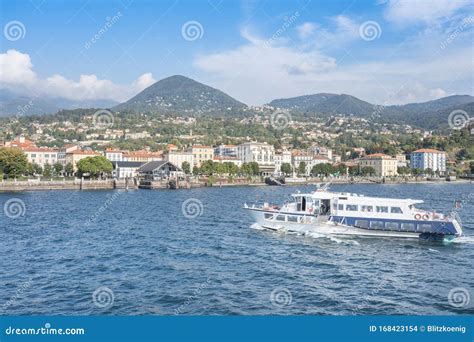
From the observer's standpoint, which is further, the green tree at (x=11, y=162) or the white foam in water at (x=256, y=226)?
the green tree at (x=11, y=162)

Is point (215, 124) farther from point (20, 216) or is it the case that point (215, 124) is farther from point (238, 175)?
point (20, 216)

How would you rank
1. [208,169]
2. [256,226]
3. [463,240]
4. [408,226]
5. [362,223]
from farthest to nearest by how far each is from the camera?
[208,169], [256,226], [362,223], [408,226], [463,240]

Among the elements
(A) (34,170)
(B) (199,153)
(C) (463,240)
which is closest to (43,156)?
(A) (34,170)

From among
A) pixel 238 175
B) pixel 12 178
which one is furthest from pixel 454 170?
pixel 12 178

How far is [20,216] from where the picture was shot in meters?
35.3

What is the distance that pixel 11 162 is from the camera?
7406 cm

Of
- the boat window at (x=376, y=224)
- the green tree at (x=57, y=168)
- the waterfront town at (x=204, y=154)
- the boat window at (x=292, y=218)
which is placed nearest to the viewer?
the boat window at (x=376, y=224)

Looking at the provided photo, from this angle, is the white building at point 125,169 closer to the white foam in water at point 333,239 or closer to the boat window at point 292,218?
the boat window at point 292,218

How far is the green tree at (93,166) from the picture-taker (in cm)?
8194

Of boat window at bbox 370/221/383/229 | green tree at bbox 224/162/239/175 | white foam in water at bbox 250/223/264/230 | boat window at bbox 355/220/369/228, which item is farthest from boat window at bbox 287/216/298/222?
green tree at bbox 224/162/239/175

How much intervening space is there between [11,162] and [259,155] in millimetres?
60897

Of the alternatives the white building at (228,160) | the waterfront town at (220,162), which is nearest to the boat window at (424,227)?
the waterfront town at (220,162)

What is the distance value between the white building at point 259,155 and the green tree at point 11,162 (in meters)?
55.8

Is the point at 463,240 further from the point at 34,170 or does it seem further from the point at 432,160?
the point at 432,160
